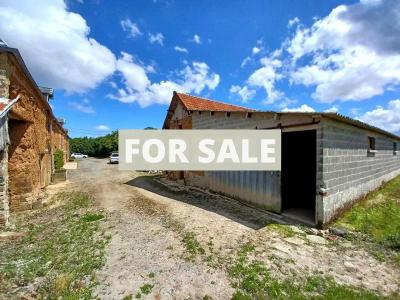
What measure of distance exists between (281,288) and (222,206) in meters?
5.37

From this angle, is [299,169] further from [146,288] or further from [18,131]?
[18,131]

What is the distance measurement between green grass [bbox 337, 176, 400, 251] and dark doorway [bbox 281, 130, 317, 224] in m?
1.78

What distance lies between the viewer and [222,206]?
962 centimetres

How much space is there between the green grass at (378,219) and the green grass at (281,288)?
273cm

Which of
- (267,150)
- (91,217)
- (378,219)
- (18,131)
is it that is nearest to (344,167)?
(378,219)

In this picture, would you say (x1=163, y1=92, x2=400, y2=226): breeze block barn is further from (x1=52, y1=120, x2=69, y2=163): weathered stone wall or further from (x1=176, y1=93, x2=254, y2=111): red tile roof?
(x1=52, y1=120, x2=69, y2=163): weathered stone wall

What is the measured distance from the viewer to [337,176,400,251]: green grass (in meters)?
6.48

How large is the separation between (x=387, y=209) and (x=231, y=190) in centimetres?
583

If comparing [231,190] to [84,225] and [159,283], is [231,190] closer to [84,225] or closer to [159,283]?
[84,225]

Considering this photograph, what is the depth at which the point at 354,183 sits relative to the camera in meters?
8.90

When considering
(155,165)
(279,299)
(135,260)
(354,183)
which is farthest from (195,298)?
(155,165)

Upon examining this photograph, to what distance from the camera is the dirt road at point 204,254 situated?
4.38 meters

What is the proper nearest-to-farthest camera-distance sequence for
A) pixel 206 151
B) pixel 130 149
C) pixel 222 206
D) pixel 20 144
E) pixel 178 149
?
pixel 20 144
pixel 222 206
pixel 206 151
pixel 178 149
pixel 130 149

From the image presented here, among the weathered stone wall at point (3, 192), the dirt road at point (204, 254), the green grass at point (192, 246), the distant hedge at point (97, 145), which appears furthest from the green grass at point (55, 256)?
the distant hedge at point (97, 145)
